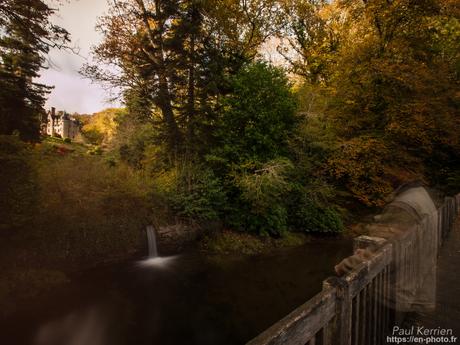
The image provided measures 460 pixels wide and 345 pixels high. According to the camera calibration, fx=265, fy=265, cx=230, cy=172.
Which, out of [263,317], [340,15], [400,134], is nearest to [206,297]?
[263,317]

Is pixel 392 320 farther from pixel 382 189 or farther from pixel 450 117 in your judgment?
pixel 450 117

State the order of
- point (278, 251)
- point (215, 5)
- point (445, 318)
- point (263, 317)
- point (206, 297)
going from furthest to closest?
point (215, 5)
point (278, 251)
point (206, 297)
point (263, 317)
point (445, 318)

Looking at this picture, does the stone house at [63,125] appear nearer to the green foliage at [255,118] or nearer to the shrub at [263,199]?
the green foliage at [255,118]

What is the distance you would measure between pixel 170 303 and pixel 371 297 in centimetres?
718

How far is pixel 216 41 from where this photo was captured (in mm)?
16578

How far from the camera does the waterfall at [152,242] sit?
11.5 meters

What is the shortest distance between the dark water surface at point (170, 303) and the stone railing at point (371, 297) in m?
4.62

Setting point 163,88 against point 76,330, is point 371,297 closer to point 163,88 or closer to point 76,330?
point 76,330

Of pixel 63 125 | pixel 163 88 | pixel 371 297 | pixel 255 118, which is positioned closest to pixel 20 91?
pixel 163 88

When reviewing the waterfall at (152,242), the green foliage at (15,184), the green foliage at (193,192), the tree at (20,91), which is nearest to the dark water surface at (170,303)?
the waterfall at (152,242)

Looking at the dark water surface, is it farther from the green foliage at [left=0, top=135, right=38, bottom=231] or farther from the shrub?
the green foliage at [left=0, top=135, right=38, bottom=231]

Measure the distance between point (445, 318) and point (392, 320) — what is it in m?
0.86

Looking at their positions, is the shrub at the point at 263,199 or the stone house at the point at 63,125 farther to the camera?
the stone house at the point at 63,125

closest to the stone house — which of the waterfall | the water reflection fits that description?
the waterfall
